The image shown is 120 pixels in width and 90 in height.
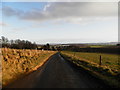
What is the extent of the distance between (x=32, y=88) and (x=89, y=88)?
2926mm

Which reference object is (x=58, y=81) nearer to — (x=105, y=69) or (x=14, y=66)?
(x=105, y=69)

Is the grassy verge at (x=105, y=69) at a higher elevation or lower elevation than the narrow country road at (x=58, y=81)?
lower

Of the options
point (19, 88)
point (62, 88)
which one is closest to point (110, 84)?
point (62, 88)

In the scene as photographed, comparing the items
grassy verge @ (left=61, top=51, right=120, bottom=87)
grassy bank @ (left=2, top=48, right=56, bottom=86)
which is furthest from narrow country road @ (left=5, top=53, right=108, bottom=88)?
grassy bank @ (left=2, top=48, right=56, bottom=86)

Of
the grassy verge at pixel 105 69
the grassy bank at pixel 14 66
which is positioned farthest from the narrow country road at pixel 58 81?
the grassy bank at pixel 14 66

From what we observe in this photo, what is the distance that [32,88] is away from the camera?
795 cm

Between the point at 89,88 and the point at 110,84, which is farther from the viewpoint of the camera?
the point at 110,84

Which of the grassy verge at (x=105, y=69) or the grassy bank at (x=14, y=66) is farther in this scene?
the grassy bank at (x=14, y=66)

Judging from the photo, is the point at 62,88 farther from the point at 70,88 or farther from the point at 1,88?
the point at 1,88

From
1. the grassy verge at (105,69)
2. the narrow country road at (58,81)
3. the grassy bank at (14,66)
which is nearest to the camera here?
the narrow country road at (58,81)

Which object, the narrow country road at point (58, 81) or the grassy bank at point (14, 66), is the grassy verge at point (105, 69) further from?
the grassy bank at point (14, 66)

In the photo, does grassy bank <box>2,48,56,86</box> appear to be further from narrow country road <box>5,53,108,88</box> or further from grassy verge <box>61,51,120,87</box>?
grassy verge <box>61,51,120,87</box>

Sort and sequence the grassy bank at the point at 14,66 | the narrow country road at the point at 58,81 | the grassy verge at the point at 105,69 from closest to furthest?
1. the narrow country road at the point at 58,81
2. the grassy verge at the point at 105,69
3. the grassy bank at the point at 14,66

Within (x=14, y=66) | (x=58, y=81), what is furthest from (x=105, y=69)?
(x=14, y=66)
